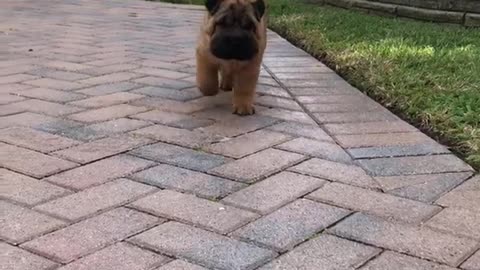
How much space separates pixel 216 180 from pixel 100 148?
2.18ft

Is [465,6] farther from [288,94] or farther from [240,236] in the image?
[240,236]

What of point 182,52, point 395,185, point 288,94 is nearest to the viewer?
point 395,185

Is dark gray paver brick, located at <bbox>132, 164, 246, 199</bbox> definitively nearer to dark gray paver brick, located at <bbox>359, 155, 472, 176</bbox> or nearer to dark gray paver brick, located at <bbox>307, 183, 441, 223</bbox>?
dark gray paver brick, located at <bbox>307, 183, 441, 223</bbox>

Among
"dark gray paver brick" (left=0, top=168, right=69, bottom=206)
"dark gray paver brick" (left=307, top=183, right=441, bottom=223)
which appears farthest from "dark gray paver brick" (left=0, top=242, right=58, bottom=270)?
"dark gray paver brick" (left=307, top=183, right=441, bottom=223)

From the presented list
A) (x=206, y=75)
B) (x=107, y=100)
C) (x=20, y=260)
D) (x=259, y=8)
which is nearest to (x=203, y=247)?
(x=20, y=260)

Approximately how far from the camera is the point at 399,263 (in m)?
2.12

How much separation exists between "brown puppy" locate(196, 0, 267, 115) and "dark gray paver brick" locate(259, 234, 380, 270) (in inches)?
61.2

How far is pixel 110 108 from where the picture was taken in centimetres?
392

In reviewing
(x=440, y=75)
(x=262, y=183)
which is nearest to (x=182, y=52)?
(x=440, y=75)

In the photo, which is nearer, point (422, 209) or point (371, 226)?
point (371, 226)

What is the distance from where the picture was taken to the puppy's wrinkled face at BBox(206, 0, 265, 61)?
358cm

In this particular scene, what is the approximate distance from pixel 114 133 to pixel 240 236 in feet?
4.42

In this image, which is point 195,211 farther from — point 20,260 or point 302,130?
point 302,130

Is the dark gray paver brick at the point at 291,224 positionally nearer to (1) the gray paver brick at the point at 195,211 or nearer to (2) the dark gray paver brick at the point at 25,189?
(1) the gray paver brick at the point at 195,211
